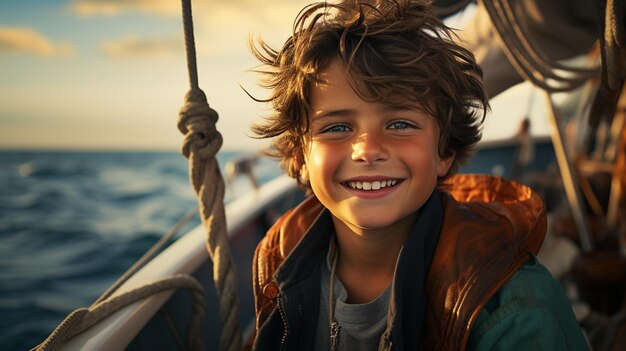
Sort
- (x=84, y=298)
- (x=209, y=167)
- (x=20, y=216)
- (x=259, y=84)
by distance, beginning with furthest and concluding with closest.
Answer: (x=20, y=216)
(x=84, y=298)
(x=259, y=84)
(x=209, y=167)

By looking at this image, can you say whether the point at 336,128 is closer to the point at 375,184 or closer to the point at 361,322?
the point at 375,184

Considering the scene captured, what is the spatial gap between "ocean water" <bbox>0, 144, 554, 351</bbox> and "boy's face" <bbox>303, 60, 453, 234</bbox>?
0.73 meters

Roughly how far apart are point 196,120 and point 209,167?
0.12 metres

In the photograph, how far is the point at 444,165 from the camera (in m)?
1.36

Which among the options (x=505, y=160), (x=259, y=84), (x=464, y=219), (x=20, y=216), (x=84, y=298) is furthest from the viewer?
(x=20, y=216)

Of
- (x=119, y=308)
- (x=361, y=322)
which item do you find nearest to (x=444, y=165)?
(x=361, y=322)

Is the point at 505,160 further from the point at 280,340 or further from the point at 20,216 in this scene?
the point at 20,216

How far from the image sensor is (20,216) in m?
10.6

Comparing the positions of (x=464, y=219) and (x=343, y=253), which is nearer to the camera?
(x=464, y=219)

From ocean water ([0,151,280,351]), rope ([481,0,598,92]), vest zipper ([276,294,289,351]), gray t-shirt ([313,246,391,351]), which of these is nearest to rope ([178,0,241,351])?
vest zipper ([276,294,289,351])

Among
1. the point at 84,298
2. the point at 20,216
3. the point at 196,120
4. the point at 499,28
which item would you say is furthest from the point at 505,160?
the point at 20,216

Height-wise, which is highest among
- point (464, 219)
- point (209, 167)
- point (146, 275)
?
point (209, 167)

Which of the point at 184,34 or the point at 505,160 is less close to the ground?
the point at 184,34

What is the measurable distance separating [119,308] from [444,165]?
0.89m
